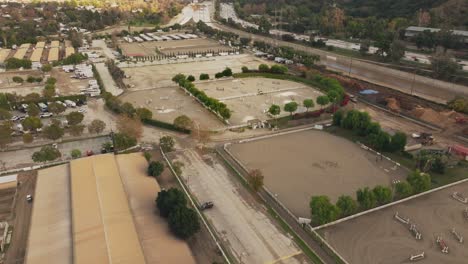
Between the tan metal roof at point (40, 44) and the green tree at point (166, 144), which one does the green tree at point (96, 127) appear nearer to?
the green tree at point (166, 144)

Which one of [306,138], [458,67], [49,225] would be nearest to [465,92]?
[458,67]

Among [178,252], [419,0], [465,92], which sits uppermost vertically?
[419,0]

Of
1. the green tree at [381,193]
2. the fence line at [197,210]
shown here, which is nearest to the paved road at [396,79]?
the green tree at [381,193]

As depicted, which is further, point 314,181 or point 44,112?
point 44,112

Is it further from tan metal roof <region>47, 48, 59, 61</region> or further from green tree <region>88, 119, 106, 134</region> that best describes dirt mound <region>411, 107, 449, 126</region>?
tan metal roof <region>47, 48, 59, 61</region>

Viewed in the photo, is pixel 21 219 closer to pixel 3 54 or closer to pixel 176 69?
pixel 176 69

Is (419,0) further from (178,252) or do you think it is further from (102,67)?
(178,252)

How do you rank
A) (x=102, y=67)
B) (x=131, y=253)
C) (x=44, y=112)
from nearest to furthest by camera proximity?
(x=131, y=253) < (x=44, y=112) < (x=102, y=67)
